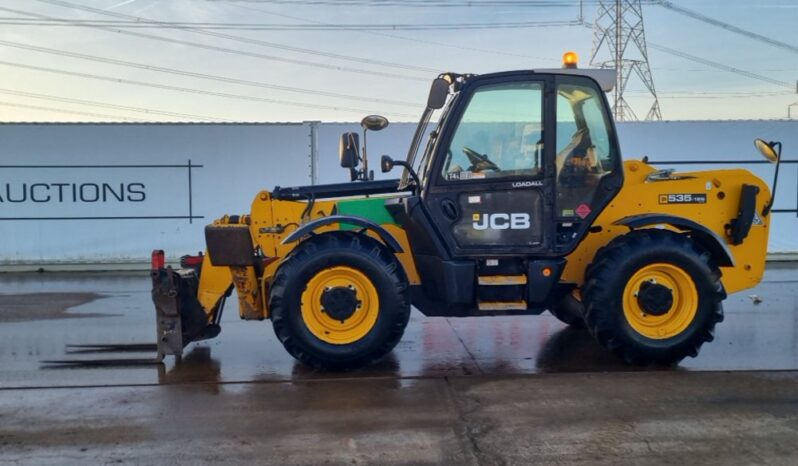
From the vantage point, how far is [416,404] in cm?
503

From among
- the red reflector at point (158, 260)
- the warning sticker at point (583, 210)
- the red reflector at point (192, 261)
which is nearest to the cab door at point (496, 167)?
the warning sticker at point (583, 210)

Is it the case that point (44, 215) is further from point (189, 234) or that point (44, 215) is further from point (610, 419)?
point (610, 419)

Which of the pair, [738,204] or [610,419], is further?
[738,204]

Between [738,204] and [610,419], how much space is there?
8.46ft

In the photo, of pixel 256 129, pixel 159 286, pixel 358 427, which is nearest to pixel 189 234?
pixel 256 129

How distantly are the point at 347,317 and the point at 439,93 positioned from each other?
6.33ft

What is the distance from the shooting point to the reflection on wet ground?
232 inches

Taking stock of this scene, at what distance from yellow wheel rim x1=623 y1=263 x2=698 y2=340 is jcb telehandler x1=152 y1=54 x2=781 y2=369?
0.01 meters

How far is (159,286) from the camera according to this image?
5.89 metres

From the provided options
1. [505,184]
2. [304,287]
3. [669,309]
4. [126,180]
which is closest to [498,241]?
[505,184]

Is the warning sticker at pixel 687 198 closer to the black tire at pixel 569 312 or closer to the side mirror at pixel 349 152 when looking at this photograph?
the black tire at pixel 569 312

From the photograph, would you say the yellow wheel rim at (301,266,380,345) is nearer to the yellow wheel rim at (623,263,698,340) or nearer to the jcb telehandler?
the jcb telehandler

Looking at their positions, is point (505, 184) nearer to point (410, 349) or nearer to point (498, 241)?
point (498, 241)

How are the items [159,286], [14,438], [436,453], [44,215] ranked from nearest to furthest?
[436,453] < [14,438] < [159,286] < [44,215]
